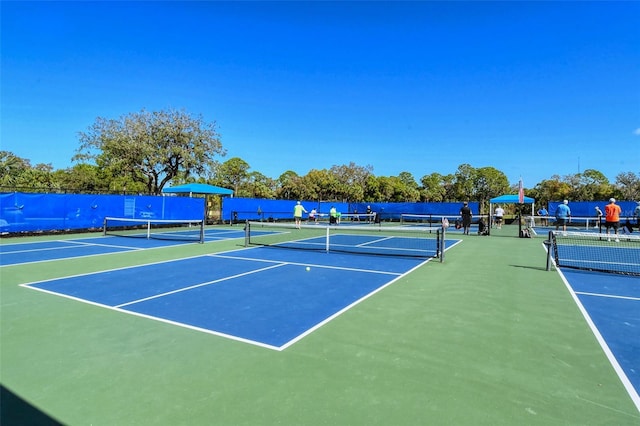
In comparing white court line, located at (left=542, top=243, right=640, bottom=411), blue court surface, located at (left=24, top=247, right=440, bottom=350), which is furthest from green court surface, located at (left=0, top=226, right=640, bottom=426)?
blue court surface, located at (left=24, top=247, right=440, bottom=350)

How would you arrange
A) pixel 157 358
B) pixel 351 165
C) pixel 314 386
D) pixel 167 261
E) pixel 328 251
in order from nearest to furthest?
pixel 314 386
pixel 157 358
pixel 167 261
pixel 328 251
pixel 351 165

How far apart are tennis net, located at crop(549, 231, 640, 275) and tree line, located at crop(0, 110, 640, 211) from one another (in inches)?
824

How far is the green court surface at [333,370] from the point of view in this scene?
113 inches

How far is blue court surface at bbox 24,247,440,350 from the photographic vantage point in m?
4.98

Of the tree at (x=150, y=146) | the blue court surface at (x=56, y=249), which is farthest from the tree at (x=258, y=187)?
the blue court surface at (x=56, y=249)

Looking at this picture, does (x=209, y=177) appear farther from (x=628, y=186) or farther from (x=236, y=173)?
(x=628, y=186)

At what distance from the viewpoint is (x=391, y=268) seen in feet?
30.1

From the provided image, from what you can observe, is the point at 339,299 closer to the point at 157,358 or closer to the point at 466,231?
the point at 157,358

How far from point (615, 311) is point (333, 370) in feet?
15.7

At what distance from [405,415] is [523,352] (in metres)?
1.98

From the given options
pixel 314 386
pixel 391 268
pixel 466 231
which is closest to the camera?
pixel 314 386

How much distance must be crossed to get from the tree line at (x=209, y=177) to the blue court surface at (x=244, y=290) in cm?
1406

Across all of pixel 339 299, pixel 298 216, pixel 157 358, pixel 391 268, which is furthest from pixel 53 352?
pixel 298 216

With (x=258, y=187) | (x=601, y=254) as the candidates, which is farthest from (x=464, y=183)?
(x=601, y=254)
